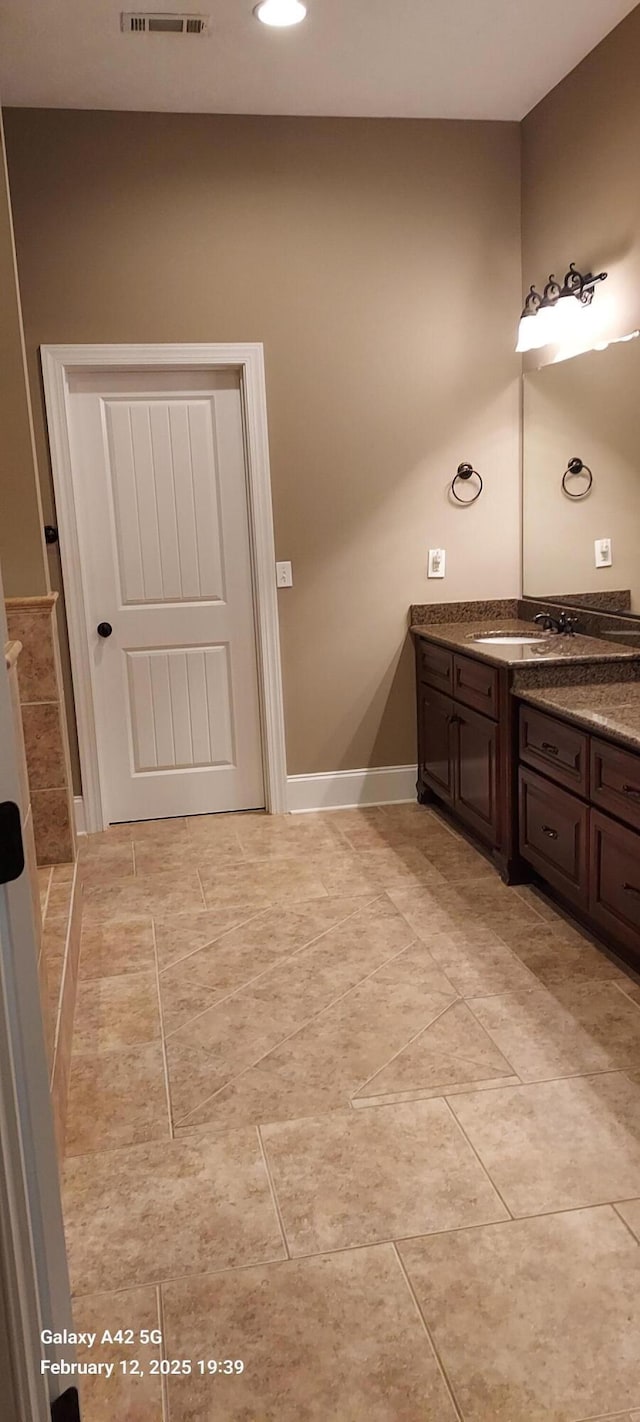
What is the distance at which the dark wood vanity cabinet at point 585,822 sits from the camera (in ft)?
9.14

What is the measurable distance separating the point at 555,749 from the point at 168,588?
6.42ft

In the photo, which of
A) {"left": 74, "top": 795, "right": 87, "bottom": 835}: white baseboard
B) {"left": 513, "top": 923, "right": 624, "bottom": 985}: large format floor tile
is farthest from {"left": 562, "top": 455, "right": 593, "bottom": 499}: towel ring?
{"left": 74, "top": 795, "right": 87, "bottom": 835}: white baseboard

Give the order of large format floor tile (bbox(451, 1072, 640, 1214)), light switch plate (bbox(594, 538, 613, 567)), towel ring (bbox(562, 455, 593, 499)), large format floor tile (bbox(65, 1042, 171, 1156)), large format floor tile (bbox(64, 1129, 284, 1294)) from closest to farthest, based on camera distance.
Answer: large format floor tile (bbox(64, 1129, 284, 1294)) < large format floor tile (bbox(451, 1072, 640, 1214)) < large format floor tile (bbox(65, 1042, 171, 1156)) < light switch plate (bbox(594, 538, 613, 567)) < towel ring (bbox(562, 455, 593, 499))

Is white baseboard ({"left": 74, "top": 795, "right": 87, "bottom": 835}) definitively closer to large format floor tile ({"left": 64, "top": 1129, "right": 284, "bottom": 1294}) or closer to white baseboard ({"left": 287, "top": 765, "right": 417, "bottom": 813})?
white baseboard ({"left": 287, "top": 765, "right": 417, "bottom": 813})

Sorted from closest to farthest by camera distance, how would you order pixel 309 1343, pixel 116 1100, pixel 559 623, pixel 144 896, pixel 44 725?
pixel 309 1343 < pixel 116 1100 < pixel 44 725 < pixel 144 896 < pixel 559 623

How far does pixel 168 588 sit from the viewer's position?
4.44m

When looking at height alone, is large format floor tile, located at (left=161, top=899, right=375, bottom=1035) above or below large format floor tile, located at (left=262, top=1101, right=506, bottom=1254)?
above

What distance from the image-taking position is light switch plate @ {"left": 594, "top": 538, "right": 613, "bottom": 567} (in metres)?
3.83

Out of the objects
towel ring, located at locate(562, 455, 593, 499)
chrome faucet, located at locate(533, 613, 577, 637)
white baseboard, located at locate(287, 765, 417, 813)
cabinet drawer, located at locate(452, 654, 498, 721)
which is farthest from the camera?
white baseboard, located at locate(287, 765, 417, 813)

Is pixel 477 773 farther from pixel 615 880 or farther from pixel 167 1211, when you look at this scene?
pixel 167 1211

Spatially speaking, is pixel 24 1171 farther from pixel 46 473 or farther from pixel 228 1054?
pixel 46 473

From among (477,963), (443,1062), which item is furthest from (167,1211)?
(477,963)

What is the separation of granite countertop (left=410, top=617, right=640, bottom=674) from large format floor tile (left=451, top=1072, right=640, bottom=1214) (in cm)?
150

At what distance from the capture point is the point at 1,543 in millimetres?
3385
